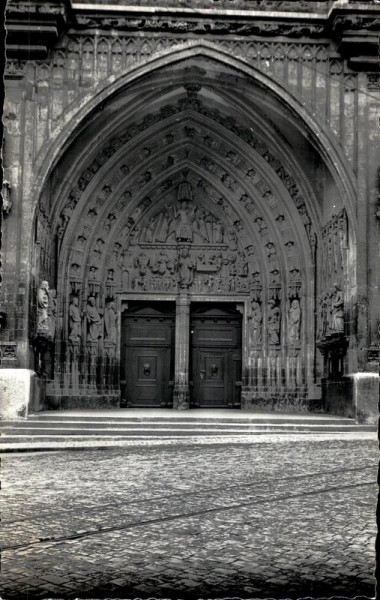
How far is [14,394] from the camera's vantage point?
11852 millimetres

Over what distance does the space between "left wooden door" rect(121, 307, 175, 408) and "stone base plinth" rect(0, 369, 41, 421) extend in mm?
3926

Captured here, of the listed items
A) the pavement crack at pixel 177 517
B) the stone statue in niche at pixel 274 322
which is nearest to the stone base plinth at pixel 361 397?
the stone statue in niche at pixel 274 322

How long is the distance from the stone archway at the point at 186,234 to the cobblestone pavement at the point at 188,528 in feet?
23.0

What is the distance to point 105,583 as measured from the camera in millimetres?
3246

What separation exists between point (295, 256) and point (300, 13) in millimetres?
4497

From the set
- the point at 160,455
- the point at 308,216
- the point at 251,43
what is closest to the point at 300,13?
the point at 251,43

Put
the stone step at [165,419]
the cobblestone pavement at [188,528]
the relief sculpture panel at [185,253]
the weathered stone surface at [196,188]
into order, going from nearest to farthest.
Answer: the cobblestone pavement at [188,528], the stone step at [165,419], the weathered stone surface at [196,188], the relief sculpture panel at [185,253]

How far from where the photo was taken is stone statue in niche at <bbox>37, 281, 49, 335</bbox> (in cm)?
1270

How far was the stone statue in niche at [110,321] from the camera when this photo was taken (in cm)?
1538

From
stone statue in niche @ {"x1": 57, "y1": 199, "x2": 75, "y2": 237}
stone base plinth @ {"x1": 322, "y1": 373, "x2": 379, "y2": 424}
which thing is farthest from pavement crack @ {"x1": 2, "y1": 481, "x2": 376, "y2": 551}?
stone statue in niche @ {"x1": 57, "y1": 199, "x2": 75, "y2": 237}

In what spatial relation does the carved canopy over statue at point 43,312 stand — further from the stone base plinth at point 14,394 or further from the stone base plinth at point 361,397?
the stone base plinth at point 361,397

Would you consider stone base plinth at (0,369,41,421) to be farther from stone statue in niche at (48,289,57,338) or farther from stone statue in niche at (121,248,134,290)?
stone statue in niche at (121,248,134,290)

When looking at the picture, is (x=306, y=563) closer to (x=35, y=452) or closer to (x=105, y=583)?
(x=105, y=583)

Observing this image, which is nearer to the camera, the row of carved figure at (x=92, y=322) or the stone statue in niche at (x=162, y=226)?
the row of carved figure at (x=92, y=322)
